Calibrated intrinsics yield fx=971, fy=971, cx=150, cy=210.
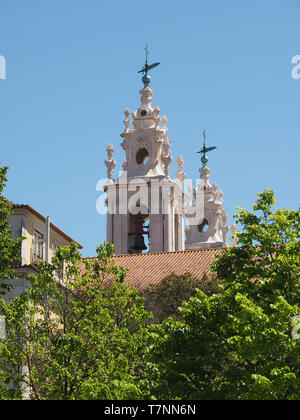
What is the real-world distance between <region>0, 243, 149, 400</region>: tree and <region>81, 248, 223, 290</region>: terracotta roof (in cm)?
1670

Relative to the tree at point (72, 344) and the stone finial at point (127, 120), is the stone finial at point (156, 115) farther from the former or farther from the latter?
the tree at point (72, 344)

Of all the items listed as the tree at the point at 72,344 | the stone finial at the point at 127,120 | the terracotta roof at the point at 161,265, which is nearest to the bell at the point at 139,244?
the stone finial at the point at 127,120

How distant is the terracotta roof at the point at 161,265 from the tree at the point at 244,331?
18122 millimetres

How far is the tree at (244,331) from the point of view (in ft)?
76.7

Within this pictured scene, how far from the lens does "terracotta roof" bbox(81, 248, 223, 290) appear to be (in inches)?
1895

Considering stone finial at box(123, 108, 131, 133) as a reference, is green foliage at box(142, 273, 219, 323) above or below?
below

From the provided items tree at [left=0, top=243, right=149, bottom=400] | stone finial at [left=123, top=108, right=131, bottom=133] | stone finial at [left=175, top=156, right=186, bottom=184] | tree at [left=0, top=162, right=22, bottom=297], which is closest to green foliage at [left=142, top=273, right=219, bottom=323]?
tree at [left=0, top=162, right=22, bottom=297]

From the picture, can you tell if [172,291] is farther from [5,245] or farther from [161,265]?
[5,245]

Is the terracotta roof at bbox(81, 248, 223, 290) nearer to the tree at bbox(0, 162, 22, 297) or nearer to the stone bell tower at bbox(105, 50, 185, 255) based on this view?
the tree at bbox(0, 162, 22, 297)

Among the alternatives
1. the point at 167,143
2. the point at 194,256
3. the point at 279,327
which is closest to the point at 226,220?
the point at 167,143

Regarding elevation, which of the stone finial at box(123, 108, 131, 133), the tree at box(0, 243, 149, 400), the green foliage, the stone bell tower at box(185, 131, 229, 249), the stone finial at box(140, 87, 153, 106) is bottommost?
the tree at box(0, 243, 149, 400)

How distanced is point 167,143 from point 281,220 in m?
55.5

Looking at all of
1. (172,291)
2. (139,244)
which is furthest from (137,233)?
(172,291)
